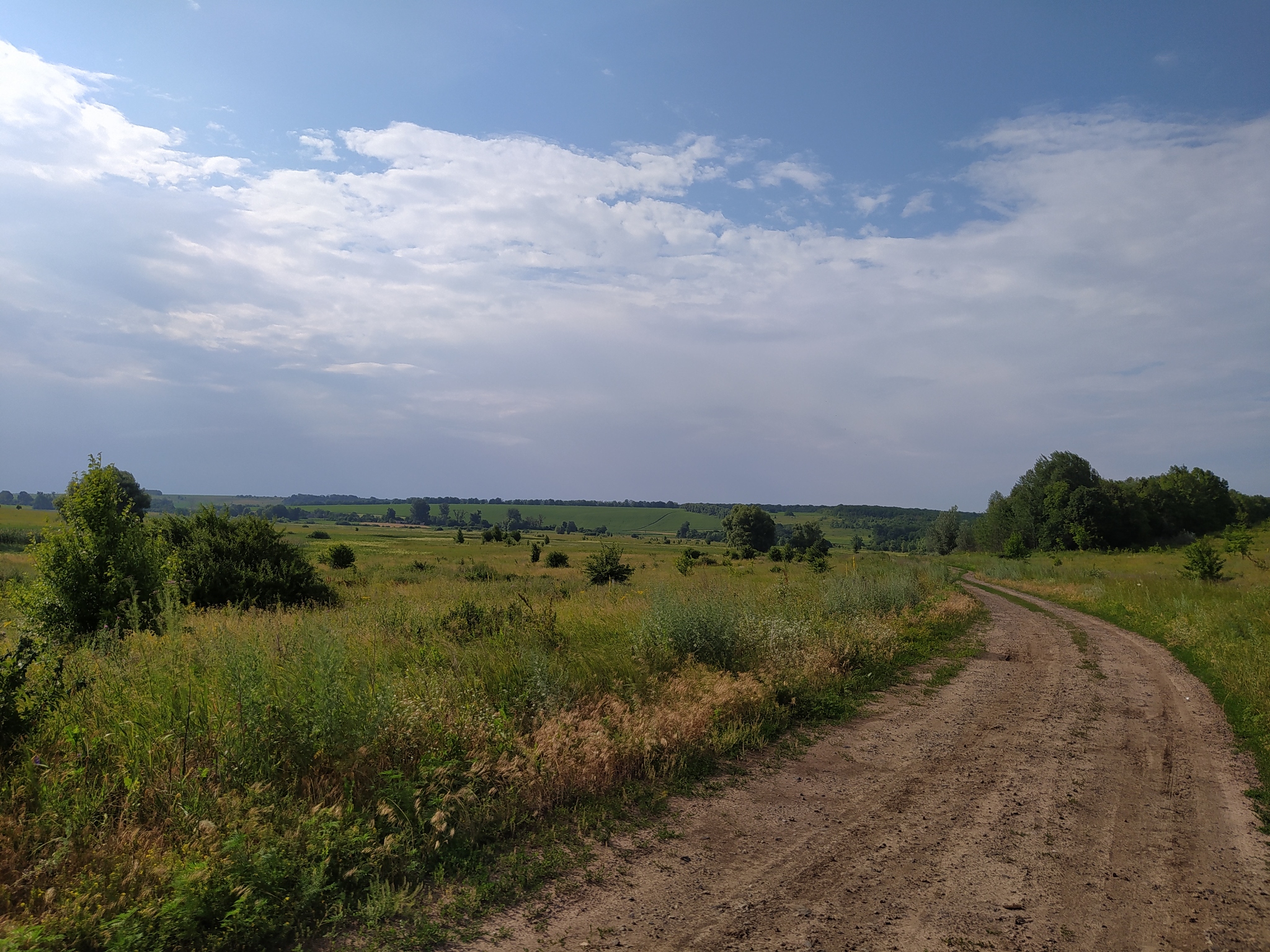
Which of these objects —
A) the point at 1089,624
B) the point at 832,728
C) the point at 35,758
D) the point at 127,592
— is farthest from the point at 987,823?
the point at 1089,624

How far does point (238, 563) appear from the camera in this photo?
21.1 metres

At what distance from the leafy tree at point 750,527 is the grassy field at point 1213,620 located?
70072 mm

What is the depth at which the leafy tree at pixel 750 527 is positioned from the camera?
359ft

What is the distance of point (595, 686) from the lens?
Answer: 25.4 ft

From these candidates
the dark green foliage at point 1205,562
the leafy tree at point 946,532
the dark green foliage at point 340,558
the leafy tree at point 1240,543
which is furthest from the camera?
the leafy tree at point 946,532

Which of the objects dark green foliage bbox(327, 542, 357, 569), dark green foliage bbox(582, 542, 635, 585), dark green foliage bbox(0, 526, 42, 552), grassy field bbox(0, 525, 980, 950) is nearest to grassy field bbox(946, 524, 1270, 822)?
grassy field bbox(0, 525, 980, 950)

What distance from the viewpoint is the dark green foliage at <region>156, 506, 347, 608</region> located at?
2022cm

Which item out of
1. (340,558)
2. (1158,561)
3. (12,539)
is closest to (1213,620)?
(340,558)

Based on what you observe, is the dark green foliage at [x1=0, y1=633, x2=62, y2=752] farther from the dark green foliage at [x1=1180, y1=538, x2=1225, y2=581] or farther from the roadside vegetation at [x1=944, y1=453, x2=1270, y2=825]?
the dark green foliage at [x1=1180, y1=538, x2=1225, y2=581]

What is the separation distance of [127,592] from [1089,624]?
25.0 meters

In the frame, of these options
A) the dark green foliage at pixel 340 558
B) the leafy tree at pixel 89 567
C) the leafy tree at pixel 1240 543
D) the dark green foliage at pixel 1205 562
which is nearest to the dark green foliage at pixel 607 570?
the dark green foliage at pixel 340 558

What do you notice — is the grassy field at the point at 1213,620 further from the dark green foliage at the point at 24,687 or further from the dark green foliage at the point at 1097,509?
the dark green foliage at the point at 1097,509

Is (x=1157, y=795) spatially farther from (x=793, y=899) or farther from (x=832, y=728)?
(x=793, y=899)

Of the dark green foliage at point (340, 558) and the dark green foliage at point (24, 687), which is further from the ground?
the dark green foliage at point (24, 687)
